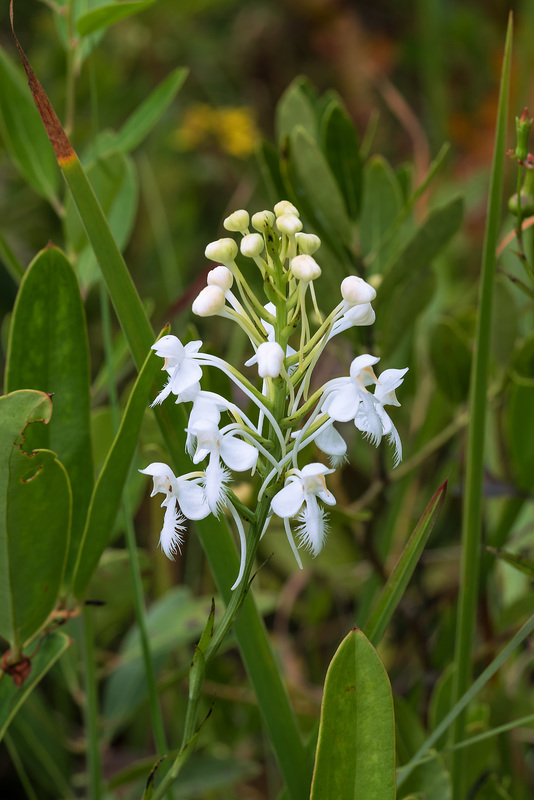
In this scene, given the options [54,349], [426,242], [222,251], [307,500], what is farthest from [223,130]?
[307,500]

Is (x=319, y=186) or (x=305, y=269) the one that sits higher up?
(x=319, y=186)

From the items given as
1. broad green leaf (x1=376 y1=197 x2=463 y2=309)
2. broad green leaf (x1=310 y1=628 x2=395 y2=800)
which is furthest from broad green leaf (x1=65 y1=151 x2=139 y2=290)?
broad green leaf (x1=310 y1=628 x2=395 y2=800)

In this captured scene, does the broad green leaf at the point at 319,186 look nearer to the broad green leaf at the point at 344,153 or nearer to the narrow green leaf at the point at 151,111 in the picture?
the broad green leaf at the point at 344,153

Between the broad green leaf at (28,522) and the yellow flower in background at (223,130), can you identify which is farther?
the yellow flower in background at (223,130)

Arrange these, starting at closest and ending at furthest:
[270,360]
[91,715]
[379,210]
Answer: [270,360], [91,715], [379,210]

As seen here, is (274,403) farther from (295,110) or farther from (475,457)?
(295,110)

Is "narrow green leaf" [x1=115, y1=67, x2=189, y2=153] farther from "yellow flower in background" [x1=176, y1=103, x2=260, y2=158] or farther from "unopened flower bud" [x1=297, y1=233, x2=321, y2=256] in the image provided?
"yellow flower in background" [x1=176, y1=103, x2=260, y2=158]

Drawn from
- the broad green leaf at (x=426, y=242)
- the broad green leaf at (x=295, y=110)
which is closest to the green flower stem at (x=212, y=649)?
the broad green leaf at (x=426, y=242)

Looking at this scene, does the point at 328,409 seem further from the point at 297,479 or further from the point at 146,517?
the point at 146,517
